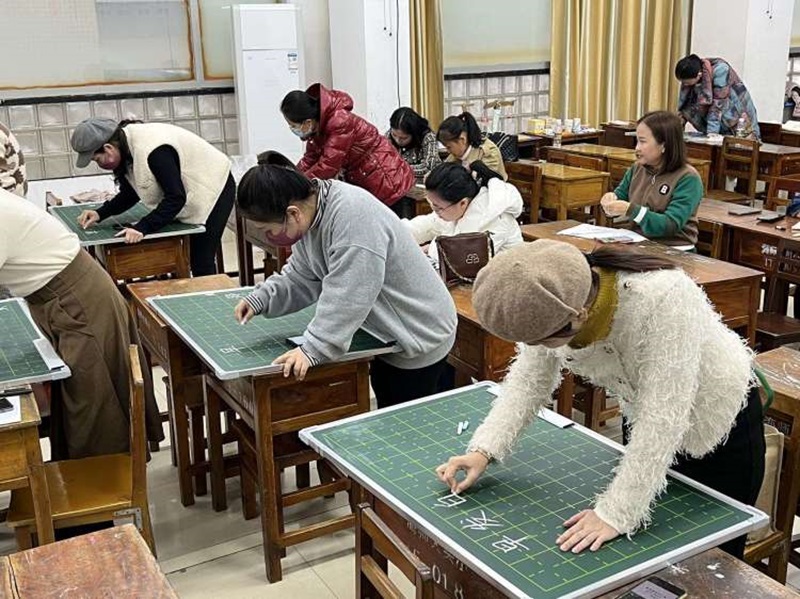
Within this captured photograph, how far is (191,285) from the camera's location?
3.43 m

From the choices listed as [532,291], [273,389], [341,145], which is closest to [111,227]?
[341,145]

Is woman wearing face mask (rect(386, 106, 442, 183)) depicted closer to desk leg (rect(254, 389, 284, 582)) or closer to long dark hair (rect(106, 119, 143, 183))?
long dark hair (rect(106, 119, 143, 183))

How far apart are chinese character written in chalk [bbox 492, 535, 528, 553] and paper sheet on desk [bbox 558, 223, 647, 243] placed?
2.45 meters

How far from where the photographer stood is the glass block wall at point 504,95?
8.04 m

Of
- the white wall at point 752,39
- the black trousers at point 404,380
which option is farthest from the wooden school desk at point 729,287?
the white wall at point 752,39

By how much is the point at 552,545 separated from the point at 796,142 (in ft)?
22.1

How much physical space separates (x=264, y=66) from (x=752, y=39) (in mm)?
4677

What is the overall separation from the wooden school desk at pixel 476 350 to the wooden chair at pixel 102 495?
1187 mm

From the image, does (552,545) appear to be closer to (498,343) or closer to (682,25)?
Result: (498,343)

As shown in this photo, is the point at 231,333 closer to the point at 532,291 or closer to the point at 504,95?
the point at 532,291

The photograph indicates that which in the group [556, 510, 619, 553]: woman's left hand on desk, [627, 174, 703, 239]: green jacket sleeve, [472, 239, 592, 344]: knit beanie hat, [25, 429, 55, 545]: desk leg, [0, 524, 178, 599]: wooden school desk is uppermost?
[472, 239, 592, 344]: knit beanie hat

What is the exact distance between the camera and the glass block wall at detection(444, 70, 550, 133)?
8039mm

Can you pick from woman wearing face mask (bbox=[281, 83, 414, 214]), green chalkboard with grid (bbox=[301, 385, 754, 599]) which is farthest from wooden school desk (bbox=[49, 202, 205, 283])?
green chalkboard with grid (bbox=[301, 385, 754, 599])

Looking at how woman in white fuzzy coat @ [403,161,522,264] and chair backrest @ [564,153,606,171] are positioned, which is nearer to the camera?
woman in white fuzzy coat @ [403,161,522,264]
